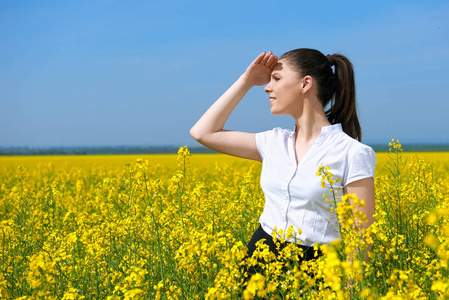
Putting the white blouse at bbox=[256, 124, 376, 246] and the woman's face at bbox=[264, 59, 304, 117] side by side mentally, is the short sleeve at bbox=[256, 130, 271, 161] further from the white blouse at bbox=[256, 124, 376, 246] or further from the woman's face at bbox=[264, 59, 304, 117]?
the woman's face at bbox=[264, 59, 304, 117]

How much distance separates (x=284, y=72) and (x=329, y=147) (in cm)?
62

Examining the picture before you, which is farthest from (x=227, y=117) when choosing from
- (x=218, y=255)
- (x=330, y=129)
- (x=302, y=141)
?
(x=218, y=255)

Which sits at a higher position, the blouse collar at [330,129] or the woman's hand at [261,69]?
the woman's hand at [261,69]

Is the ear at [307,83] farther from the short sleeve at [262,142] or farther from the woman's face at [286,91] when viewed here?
the short sleeve at [262,142]

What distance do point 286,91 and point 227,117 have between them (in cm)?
60

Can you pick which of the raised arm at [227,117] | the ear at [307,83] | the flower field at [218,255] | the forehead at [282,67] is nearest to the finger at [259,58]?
the raised arm at [227,117]

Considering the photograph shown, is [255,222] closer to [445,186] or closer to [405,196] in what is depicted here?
[405,196]

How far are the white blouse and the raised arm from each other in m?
0.32

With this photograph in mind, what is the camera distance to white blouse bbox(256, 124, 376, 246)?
2.63m

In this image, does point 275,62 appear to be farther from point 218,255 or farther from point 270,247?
point 218,255

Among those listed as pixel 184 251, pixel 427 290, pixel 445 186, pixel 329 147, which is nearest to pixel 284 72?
pixel 329 147

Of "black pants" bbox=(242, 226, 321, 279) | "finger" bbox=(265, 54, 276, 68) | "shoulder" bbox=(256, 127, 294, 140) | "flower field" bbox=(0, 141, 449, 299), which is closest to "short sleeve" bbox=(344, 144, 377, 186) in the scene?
"flower field" bbox=(0, 141, 449, 299)

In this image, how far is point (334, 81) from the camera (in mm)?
3033

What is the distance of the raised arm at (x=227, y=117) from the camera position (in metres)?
3.20
